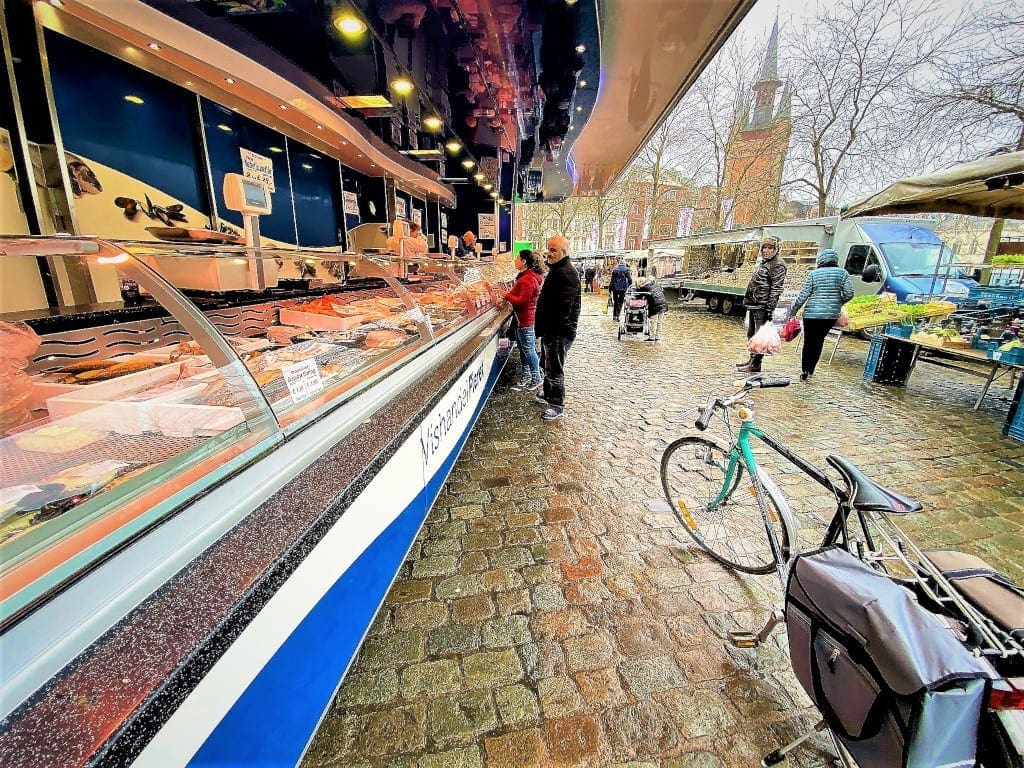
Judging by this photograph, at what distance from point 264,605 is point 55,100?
5820mm

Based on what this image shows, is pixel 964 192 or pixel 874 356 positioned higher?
pixel 964 192

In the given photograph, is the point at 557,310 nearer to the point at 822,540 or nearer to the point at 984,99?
the point at 822,540

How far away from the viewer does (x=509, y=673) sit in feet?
5.99

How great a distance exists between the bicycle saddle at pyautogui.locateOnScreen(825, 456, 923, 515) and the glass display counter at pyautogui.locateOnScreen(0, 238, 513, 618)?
77.9 inches

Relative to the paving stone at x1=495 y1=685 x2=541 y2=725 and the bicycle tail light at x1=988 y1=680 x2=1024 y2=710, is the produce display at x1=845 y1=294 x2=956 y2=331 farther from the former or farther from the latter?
the paving stone at x1=495 y1=685 x2=541 y2=725

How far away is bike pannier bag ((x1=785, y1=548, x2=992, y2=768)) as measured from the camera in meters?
0.99

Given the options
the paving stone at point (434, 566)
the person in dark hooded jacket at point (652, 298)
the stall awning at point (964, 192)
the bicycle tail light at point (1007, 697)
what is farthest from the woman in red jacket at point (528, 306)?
the person in dark hooded jacket at point (652, 298)

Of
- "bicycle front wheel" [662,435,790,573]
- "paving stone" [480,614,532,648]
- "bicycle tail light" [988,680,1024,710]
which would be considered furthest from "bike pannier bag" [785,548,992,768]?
"paving stone" [480,614,532,648]

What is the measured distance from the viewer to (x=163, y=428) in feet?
4.33

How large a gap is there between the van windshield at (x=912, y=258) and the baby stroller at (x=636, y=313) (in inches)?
220

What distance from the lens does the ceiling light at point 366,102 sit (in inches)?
228

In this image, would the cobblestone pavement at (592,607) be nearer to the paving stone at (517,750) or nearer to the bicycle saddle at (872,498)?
the paving stone at (517,750)

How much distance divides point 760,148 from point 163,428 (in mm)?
24240

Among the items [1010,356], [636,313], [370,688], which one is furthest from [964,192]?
[370,688]
